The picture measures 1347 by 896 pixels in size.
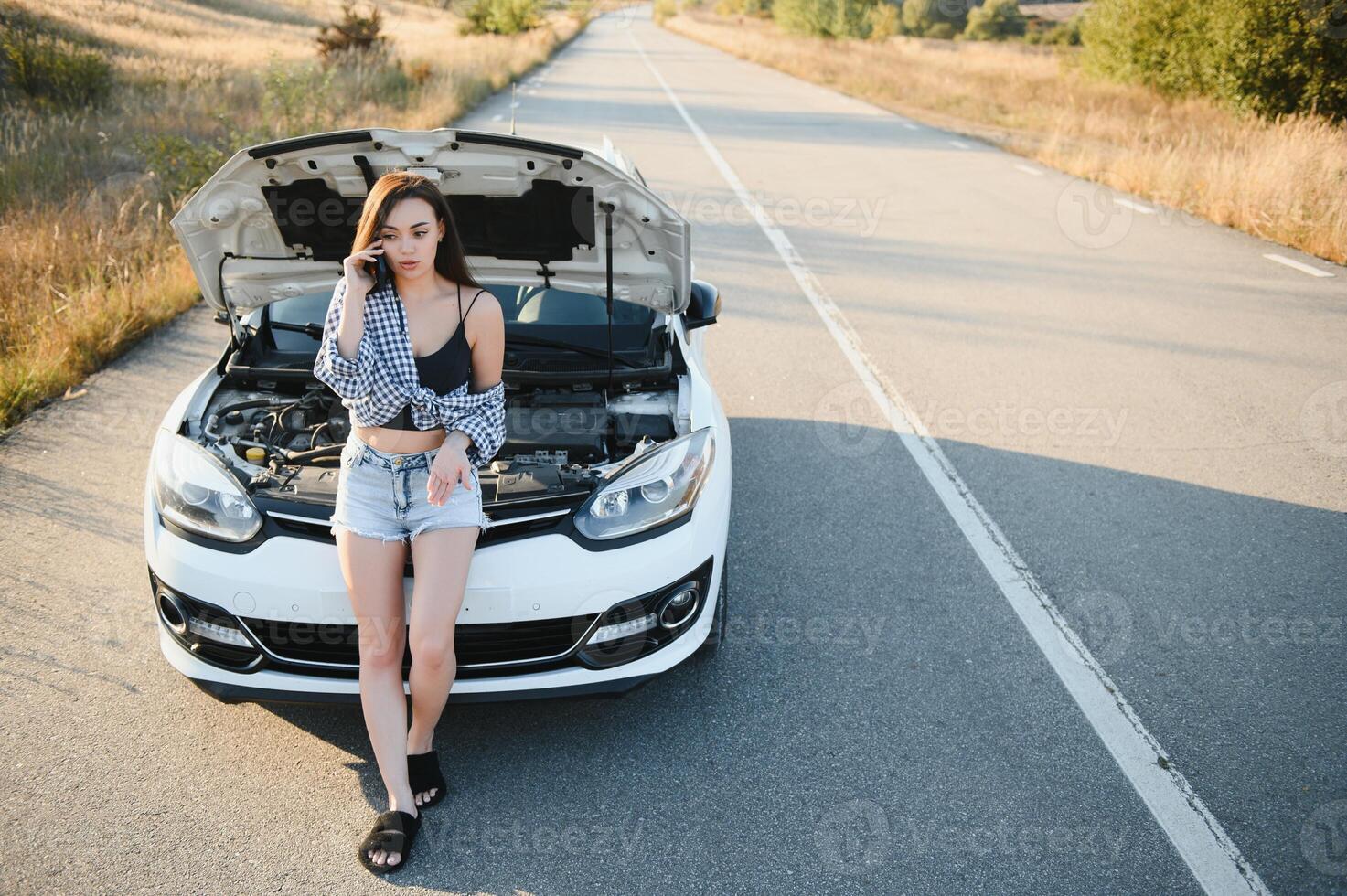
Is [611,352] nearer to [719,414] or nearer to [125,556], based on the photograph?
[719,414]

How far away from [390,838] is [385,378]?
1404mm

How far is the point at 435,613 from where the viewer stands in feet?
9.00

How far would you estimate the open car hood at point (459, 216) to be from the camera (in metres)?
3.41

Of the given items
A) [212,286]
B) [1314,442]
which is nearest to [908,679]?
[212,286]

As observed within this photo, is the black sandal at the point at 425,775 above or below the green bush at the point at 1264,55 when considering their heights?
below

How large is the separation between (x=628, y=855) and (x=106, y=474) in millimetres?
3760

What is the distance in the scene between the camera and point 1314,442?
556 cm

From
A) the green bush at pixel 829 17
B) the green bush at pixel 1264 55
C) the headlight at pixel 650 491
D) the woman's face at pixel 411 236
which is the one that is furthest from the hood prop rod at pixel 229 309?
the green bush at pixel 829 17
